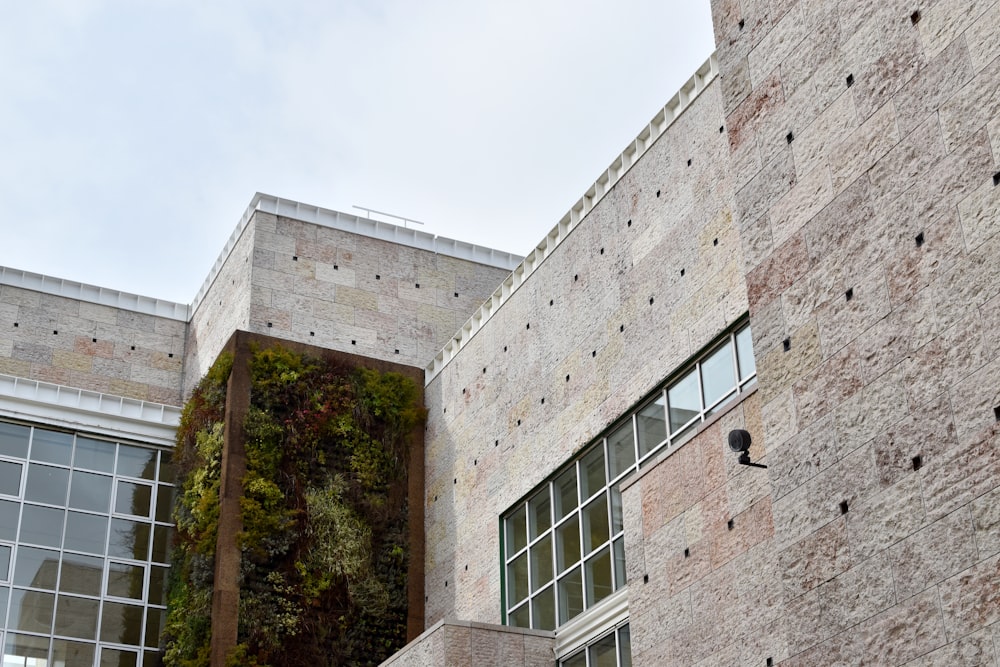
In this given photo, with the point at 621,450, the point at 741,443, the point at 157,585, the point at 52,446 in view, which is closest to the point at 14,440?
the point at 52,446

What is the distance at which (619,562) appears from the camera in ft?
71.5

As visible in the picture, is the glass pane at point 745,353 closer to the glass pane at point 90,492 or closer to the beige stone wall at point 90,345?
the glass pane at point 90,492

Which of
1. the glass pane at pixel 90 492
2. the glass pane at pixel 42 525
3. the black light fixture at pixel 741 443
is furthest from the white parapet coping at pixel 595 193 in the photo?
the glass pane at pixel 42 525

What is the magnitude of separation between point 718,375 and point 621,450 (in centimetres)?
278

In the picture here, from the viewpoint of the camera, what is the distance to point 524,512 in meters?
25.1

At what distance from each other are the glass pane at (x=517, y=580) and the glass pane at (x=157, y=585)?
7964 mm

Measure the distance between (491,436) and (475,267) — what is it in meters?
8.52

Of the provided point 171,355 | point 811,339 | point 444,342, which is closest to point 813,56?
point 811,339

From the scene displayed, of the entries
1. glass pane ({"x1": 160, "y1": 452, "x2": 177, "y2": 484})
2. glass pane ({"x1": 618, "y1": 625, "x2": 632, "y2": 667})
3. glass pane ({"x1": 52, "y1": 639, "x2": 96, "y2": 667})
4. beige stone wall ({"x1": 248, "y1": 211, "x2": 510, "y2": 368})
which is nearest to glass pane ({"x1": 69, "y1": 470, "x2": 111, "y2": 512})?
glass pane ({"x1": 160, "y1": 452, "x2": 177, "y2": 484})

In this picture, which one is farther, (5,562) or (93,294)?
(93,294)

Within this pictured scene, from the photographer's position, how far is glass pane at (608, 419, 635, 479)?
22250mm

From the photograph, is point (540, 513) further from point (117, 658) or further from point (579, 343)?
point (117, 658)

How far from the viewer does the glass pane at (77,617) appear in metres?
27.6

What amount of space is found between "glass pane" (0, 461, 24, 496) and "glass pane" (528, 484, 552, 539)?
1065 centimetres
